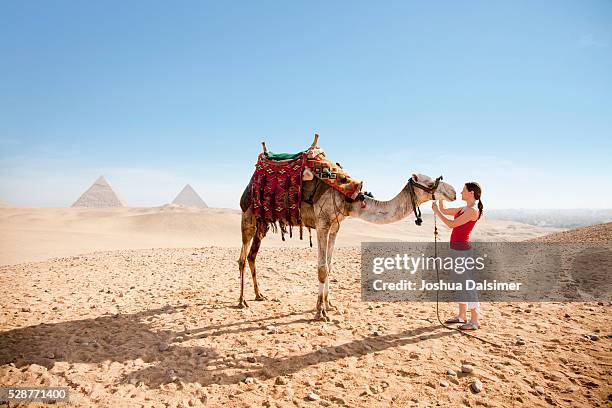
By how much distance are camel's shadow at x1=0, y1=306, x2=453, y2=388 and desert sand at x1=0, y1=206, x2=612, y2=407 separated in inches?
1.0

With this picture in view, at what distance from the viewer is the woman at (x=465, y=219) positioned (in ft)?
18.3

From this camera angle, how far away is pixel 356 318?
6.52 m

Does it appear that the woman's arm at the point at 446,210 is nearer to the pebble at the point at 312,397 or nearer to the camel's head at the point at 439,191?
the camel's head at the point at 439,191

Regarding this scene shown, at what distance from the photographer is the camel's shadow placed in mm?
4500

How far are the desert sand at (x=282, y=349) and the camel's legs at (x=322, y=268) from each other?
0.30m

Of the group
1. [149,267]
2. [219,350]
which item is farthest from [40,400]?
[149,267]

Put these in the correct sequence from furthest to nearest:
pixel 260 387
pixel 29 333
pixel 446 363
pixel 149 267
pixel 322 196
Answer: pixel 149 267, pixel 322 196, pixel 29 333, pixel 446 363, pixel 260 387

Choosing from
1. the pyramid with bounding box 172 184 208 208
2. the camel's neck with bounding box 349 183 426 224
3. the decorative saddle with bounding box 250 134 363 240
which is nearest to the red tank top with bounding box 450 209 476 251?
the camel's neck with bounding box 349 183 426 224

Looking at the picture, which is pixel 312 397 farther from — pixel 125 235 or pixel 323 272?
pixel 125 235

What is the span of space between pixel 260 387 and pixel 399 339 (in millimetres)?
2568

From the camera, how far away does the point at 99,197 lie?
9950 cm

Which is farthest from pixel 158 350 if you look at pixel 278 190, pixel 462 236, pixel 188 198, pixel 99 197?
pixel 188 198

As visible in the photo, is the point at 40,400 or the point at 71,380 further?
the point at 71,380

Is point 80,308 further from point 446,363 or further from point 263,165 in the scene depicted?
point 446,363
